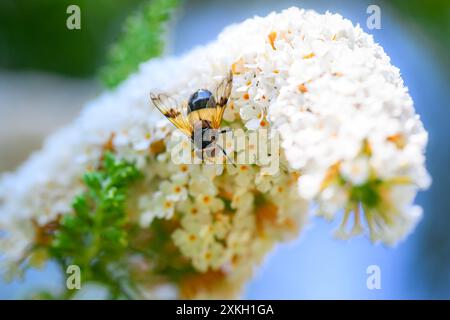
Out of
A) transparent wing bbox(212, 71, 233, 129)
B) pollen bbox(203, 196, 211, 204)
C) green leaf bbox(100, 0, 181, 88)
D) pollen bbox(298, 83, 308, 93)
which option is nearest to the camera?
pollen bbox(298, 83, 308, 93)

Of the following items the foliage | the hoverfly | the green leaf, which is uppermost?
the green leaf

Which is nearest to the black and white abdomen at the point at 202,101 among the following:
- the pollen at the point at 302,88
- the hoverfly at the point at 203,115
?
the hoverfly at the point at 203,115

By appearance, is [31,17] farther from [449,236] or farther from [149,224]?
[449,236]

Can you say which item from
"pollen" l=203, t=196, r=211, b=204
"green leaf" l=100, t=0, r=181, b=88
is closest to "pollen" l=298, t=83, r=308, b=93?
"pollen" l=203, t=196, r=211, b=204

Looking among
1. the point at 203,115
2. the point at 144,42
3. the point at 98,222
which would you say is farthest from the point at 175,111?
the point at 144,42

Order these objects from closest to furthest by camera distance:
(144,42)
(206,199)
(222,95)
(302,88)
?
(302,88), (222,95), (206,199), (144,42)

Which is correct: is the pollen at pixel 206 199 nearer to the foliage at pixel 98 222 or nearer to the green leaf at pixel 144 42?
the foliage at pixel 98 222

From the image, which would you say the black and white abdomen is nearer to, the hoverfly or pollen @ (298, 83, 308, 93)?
the hoverfly

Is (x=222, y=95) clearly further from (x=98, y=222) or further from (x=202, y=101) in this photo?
(x=98, y=222)
